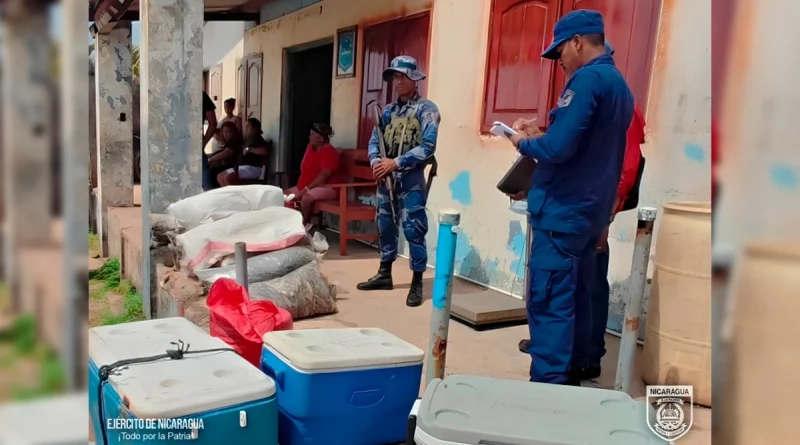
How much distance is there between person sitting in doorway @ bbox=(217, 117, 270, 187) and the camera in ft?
22.6

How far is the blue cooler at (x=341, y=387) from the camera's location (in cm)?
183

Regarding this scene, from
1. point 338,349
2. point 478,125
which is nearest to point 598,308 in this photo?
point 338,349

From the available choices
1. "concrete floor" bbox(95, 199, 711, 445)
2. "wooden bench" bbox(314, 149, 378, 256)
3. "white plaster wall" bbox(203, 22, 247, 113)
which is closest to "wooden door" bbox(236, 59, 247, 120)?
→ "white plaster wall" bbox(203, 22, 247, 113)

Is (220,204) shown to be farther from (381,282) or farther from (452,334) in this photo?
(452,334)

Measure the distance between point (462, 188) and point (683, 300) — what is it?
6.39 feet

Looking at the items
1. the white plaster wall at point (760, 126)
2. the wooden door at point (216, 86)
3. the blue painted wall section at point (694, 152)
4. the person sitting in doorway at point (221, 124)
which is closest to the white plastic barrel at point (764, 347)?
the white plaster wall at point (760, 126)

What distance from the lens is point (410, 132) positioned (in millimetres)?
3748

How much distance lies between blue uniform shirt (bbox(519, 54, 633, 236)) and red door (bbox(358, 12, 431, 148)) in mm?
2282

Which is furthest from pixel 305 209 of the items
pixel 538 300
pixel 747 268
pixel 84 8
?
pixel 84 8

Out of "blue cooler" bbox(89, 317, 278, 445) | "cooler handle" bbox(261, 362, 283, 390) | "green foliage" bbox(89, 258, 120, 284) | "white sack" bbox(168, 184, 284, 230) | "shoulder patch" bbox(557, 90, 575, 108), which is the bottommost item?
"green foliage" bbox(89, 258, 120, 284)

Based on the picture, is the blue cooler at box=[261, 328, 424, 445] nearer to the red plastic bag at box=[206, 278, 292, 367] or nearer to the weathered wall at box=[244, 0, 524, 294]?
the red plastic bag at box=[206, 278, 292, 367]

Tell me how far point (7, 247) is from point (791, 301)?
5.35 ft

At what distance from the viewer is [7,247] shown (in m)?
0.55

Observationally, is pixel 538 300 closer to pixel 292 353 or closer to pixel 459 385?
pixel 459 385
